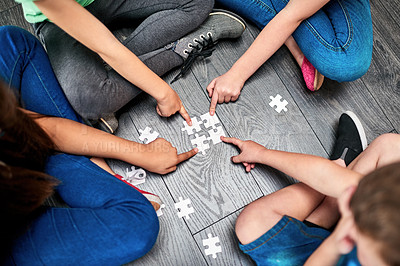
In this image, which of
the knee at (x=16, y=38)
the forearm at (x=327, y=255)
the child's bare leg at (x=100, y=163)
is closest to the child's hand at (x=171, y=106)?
the child's bare leg at (x=100, y=163)

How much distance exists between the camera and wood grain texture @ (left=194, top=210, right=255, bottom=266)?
1.44 metres

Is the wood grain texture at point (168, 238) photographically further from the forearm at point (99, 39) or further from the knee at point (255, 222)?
the forearm at point (99, 39)

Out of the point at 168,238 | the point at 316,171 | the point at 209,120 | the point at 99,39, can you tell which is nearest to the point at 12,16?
the point at 99,39

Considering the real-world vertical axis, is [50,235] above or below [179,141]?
above

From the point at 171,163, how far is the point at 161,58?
0.47 metres

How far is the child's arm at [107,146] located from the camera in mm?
1264

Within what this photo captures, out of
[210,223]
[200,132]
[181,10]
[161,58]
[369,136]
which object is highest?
[181,10]

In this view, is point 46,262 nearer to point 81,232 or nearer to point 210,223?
point 81,232

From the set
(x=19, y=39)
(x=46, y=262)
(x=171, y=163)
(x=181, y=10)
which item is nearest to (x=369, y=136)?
(x=171, y=163)

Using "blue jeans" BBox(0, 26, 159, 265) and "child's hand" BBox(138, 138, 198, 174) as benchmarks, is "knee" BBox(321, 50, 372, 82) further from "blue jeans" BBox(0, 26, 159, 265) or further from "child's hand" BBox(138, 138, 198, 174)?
"blue jeans" BBox(0, 26, 159, 265)

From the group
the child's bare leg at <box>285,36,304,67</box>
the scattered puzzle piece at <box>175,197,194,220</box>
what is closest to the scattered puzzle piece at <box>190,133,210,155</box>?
the scattered puzzle piece at <box>175,197,194,220</box>

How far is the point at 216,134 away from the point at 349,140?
60cm

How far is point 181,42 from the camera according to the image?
5.01 ft

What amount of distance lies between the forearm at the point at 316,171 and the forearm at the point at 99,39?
21.7 inches
